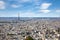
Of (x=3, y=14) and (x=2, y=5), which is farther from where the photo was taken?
(x=3, y=14)

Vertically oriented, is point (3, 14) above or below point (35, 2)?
below

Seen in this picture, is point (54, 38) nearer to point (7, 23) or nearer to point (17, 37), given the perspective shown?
point (17, 37)

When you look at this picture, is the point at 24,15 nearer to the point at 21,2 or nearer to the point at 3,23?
the point at 21,2

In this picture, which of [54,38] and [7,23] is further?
[7,23]

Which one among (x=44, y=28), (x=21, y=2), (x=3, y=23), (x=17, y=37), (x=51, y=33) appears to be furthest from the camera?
(x=3, y=23)

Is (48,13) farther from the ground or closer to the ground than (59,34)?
farther from the ground

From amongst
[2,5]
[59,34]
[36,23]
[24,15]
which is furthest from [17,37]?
[36,23]

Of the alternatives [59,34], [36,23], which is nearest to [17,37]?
[59,34]

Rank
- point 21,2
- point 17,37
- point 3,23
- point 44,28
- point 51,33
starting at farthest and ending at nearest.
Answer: point 3,23, point 44,28, point 51,33, point 17,37, point 21,2

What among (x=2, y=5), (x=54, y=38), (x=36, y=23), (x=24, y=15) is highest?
(x=2, y=5)
